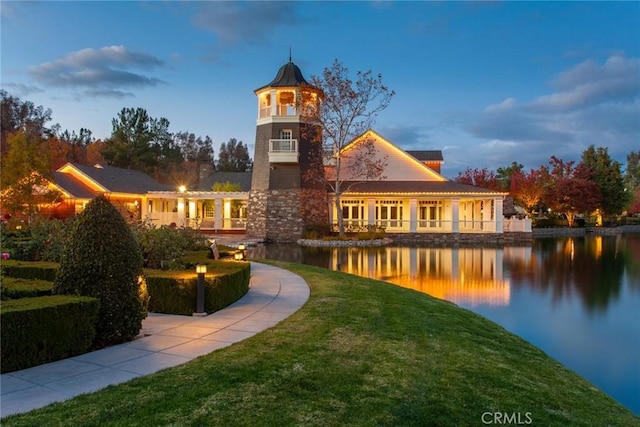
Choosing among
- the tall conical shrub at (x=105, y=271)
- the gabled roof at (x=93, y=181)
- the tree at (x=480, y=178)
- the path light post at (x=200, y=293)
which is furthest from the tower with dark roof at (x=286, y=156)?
the tree at (x=480, y=178)

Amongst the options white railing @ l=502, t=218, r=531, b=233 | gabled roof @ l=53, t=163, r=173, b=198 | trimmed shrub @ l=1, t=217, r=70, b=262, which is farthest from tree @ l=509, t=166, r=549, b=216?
trimmed shrub @ l=1, t=217, r=70, b=262

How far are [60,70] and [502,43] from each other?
1847 cm

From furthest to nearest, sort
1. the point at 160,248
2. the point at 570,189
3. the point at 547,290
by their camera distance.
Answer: the point at 570,189
the point at 547,290
the point at 160,248

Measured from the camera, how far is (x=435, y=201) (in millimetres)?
29203

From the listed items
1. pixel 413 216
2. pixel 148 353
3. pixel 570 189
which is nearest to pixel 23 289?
pixel 148 353

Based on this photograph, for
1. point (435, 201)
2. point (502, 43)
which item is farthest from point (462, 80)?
point (435, 201)

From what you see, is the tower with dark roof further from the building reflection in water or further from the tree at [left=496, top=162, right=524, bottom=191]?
the tree at [left=496, top=162, right=524, bottom=191]

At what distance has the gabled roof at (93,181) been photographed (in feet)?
92.7

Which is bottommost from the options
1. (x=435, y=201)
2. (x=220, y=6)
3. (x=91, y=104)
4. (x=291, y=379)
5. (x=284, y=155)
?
(x=291, y=379)

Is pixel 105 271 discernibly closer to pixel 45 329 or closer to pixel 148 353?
pixel 45 329

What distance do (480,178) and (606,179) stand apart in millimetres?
13022

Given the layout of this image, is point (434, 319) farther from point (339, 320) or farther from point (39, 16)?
point (39, 16)

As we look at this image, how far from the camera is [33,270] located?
7.66 meters

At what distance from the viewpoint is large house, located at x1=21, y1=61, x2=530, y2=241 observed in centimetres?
2559
